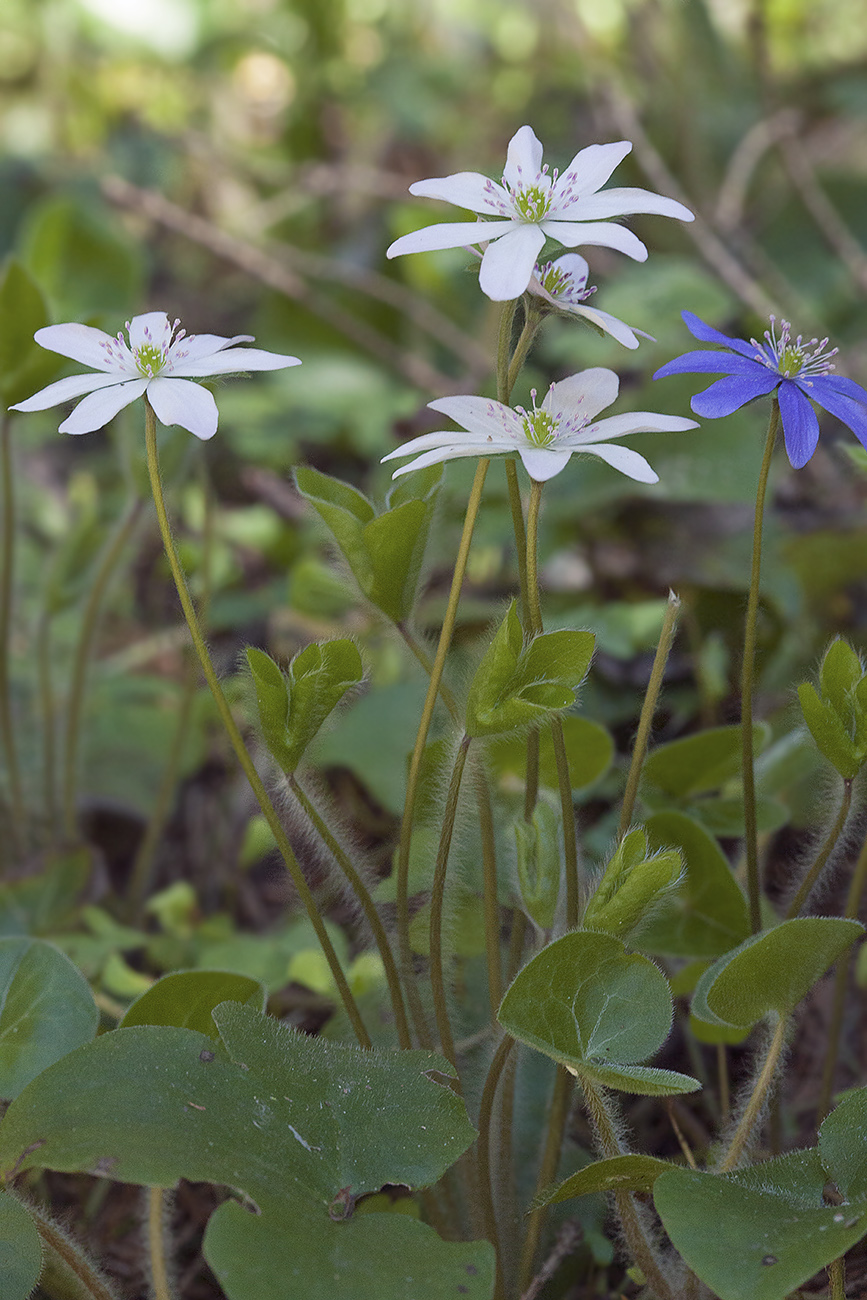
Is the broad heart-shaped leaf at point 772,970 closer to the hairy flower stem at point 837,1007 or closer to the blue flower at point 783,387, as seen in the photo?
the hairy flower stem at point 837,1007

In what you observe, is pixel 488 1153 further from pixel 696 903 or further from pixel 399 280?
pixel 399 280

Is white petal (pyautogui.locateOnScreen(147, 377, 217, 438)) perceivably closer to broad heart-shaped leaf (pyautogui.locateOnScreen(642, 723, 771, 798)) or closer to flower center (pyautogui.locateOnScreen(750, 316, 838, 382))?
flower center (pyautogui.locateOnScreen(750, 316, 838, 382))

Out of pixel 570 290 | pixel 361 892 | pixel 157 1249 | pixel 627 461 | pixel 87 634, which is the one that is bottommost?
pixel 157 1249

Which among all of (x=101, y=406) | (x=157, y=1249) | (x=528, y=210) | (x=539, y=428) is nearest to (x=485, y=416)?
(x=539, y=428)

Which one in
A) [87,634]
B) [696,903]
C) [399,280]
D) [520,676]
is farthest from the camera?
[399,280]

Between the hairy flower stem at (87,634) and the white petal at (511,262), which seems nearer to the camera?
the white petal at (511,262)

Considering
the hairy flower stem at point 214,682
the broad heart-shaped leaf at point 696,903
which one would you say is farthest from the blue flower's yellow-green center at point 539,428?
the broad heart-shaped leaf at point 696,903
